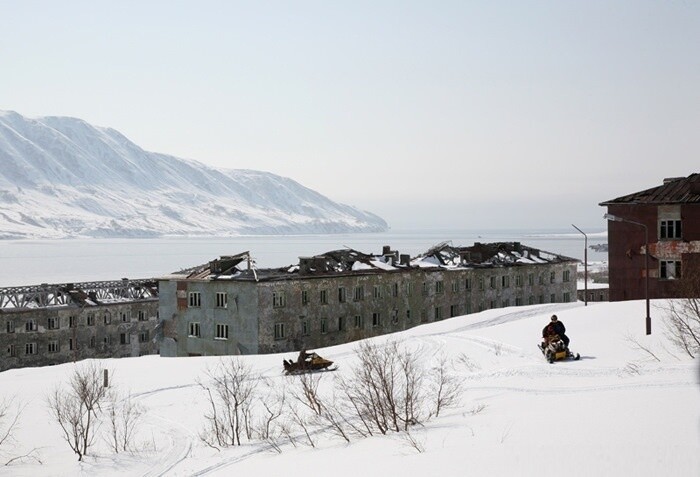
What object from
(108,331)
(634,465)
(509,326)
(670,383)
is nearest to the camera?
(634,465)

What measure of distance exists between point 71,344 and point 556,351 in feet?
210

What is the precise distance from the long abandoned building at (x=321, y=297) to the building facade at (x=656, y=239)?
73.4 ft

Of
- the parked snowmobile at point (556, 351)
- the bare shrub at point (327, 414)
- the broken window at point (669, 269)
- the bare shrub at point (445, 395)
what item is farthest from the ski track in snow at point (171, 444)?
the broken window at point (669, 269)

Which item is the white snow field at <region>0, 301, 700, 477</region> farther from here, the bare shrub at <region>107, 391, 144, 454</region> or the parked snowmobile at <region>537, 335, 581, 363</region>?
the bare shrub at <region>107, 391, 144, 454</region>

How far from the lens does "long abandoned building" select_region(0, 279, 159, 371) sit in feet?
258

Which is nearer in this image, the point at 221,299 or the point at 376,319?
the point at 221,299

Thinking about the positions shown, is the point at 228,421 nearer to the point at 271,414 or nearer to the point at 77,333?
the point at 271,414

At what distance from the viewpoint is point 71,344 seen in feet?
271

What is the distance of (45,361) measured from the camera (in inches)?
3120

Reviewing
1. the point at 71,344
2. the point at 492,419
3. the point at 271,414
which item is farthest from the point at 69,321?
the point at 492,419

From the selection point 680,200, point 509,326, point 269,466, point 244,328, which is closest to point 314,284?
point 244,328

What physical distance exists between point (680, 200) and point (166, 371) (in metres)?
33.8

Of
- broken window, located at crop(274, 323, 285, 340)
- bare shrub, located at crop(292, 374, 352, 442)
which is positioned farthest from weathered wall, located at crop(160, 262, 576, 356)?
bare shrub, located at crop(292, 374, 352, 442)

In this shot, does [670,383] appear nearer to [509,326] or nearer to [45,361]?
[509,326]
